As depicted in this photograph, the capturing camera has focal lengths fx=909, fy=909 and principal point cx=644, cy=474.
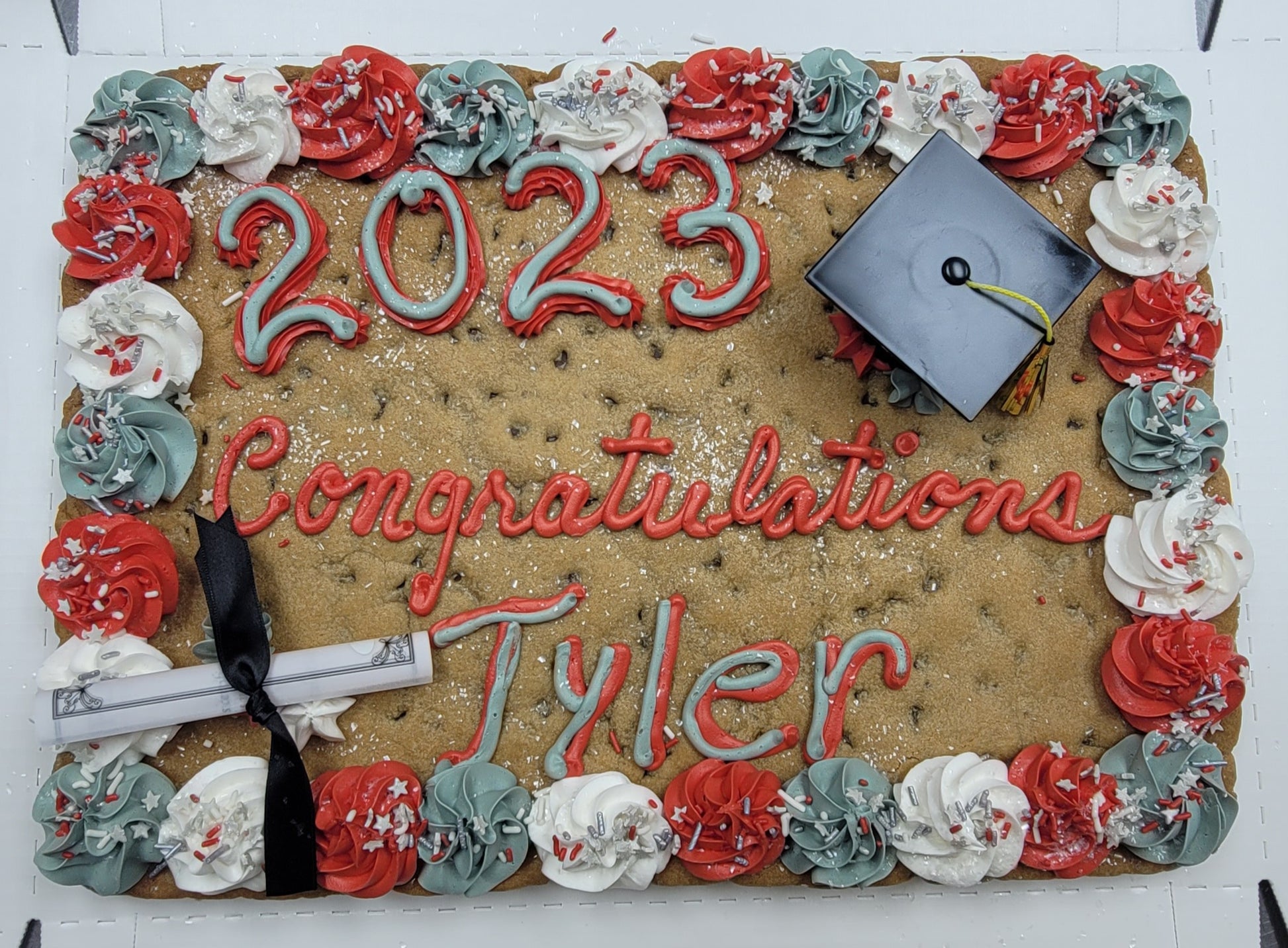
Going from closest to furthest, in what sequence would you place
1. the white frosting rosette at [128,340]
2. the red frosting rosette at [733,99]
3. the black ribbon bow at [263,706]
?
1. the black ribbon bow at [263,706]
2. the white frosting rosette at [128,340]
3. the red frosting rosette at [733,99]

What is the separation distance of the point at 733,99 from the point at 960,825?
1.70m

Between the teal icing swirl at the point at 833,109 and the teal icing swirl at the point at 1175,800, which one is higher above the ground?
the teal icing swirl at the point at 833,109

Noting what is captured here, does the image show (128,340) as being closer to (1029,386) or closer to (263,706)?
(263,706)

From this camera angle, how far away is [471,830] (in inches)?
76.9

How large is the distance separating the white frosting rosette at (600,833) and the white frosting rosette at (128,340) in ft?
4.13

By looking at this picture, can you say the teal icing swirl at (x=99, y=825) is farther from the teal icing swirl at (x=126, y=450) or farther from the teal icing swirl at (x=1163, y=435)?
the teal icing swirl at (x=1163, y=435)

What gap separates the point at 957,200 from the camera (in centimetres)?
193

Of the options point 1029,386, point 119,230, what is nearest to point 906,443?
point 1029,386

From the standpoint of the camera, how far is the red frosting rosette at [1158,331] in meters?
2.08

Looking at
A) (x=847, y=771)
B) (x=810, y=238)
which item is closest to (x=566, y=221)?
(x=810, y=238)

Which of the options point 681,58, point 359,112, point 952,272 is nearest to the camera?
point 952,272

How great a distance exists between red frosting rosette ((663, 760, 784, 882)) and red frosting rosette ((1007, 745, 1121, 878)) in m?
0.57

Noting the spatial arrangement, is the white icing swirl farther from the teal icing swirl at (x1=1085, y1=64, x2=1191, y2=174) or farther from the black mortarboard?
the teal icing swirl at (x1=1085, y1=64, x2=1191, y2=174)

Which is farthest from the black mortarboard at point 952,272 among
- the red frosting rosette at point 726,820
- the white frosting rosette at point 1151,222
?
the red frosting rosette at point 726,820
